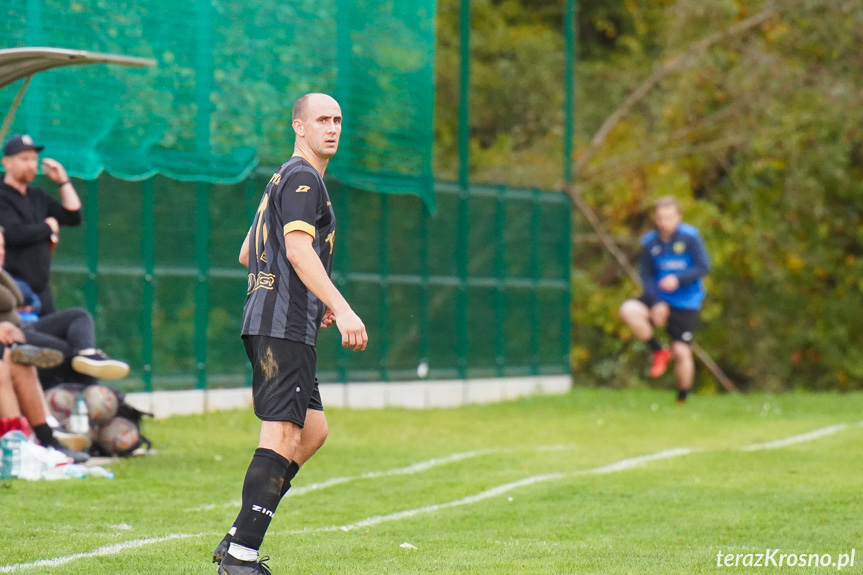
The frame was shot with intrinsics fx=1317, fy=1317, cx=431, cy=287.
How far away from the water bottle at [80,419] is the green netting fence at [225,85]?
9.24ft

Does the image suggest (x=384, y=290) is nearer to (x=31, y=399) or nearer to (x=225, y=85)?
(x=225, y=85)

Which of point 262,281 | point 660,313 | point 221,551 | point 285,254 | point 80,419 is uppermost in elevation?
point 285,254

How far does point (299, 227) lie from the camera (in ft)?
18.4

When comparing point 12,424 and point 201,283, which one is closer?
point 12,424

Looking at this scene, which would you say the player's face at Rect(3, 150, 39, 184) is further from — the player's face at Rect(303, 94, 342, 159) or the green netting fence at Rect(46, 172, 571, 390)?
the player's face at Rect(303, 94, 342, 159)

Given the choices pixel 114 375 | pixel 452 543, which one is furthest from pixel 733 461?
pixel 114 375

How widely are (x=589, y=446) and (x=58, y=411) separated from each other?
4798 mm

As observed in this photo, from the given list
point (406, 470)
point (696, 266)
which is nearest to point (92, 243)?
point (406, 470)

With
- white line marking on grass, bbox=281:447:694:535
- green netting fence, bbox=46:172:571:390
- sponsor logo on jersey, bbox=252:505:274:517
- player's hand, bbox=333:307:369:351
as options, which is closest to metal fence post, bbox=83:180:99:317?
green netting fence, bbox=46:172:571:390

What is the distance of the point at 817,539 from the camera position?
690cm

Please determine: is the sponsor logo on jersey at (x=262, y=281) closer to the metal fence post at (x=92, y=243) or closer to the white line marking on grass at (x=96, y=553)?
the white line marking on grass at (x=96, y=553)

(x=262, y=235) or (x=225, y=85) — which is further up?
(x=225, y=85)

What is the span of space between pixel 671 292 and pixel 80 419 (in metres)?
8.84

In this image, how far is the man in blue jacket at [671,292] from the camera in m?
16.3
